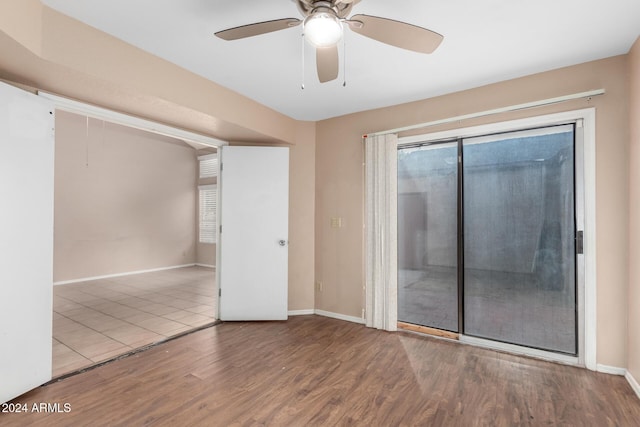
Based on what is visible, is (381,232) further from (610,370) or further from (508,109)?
(610,370)

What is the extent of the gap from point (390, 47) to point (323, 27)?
3.30ft

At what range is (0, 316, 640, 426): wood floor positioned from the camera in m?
1.86

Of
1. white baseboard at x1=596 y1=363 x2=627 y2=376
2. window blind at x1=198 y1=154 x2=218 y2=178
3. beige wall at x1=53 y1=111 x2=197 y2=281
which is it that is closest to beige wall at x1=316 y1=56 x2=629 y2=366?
white baseboard at x1=596 y1=363 x2=627 y2=376

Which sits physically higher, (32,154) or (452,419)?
(32,154)

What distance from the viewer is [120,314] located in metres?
3.78

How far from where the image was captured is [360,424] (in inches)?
71.0

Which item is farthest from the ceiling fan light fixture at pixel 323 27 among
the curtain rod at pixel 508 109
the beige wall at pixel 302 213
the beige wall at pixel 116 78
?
the beige wall at pixel 302 213

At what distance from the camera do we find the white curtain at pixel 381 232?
3.30 meters

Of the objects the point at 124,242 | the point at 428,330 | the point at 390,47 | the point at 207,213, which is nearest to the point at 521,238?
the point at 428,330

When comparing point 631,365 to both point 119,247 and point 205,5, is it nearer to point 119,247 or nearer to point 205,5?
point 205,5

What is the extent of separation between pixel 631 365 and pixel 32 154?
4697 millimetres

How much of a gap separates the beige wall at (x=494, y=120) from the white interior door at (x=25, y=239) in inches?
105

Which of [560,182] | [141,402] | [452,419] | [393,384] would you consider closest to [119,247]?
[141,402]

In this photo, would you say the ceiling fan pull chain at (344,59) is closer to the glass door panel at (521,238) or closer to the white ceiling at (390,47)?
the white ceiling at (390,47)
